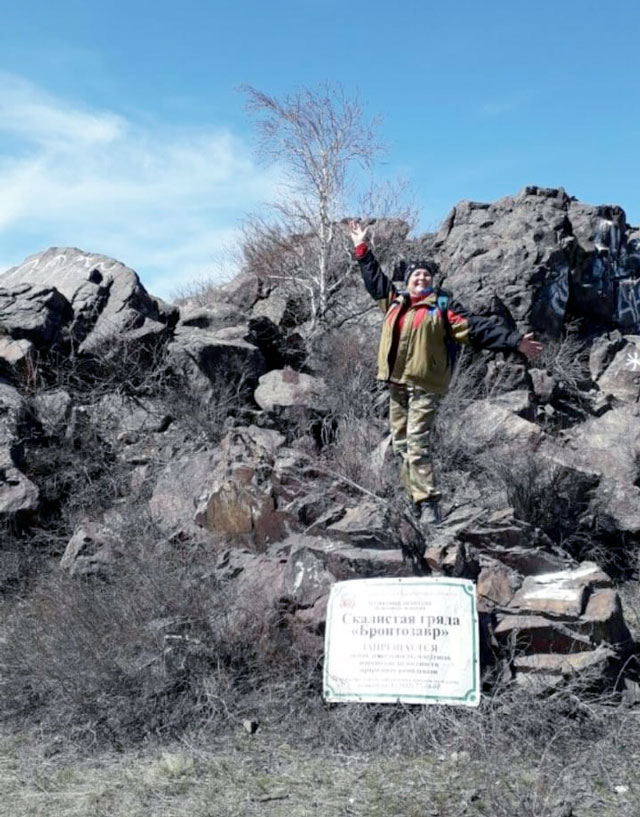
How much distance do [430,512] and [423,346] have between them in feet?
3.85

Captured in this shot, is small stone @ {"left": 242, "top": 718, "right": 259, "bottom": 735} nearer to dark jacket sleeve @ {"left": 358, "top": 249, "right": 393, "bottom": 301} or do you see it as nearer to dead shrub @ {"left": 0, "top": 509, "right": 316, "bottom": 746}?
dead shrub @ {"left": 0, "top": 509, "right": 316, "bottom": 746}

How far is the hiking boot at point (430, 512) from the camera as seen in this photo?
631 centimetres

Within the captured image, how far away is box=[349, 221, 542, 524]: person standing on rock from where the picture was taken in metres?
6.35

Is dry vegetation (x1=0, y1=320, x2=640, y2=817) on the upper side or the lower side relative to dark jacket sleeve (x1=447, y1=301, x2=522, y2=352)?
lower

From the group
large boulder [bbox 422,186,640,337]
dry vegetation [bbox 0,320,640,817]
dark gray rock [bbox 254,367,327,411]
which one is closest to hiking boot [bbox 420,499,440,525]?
dry vegetation [bbox 0,320,640,817]

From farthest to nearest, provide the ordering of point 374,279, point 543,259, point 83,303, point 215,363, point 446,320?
point 543,259
point 83,303
point 215,363
point 374,279
point 446,320

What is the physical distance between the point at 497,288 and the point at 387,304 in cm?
537

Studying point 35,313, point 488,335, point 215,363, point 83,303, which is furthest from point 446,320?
point 83,303

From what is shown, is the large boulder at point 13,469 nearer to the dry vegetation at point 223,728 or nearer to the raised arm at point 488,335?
the dry vegetation at point 223,728

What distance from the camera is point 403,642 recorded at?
4844mm

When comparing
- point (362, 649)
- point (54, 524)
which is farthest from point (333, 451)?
point (362, 649)

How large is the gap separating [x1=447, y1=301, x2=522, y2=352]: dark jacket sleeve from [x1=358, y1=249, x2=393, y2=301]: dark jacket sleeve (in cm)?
50

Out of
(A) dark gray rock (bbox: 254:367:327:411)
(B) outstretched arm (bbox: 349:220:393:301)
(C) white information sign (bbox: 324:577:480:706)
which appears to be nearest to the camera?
(C) white information sign (bbox: 324:577:480:706)

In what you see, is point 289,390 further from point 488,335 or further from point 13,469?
point 488,335
